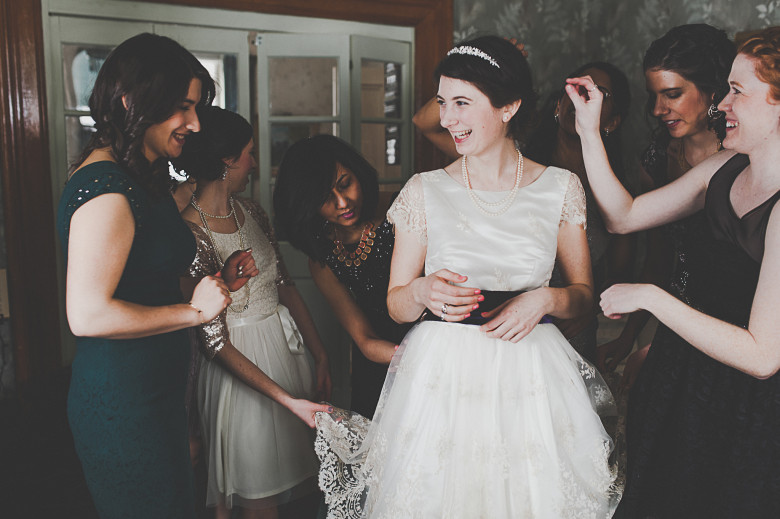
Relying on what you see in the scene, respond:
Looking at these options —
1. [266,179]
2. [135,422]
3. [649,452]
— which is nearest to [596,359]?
[649,452]

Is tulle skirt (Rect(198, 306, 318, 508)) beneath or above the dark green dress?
beneath

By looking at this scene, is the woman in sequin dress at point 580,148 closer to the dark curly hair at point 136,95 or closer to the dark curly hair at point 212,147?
the dark curly hair at point 212,147

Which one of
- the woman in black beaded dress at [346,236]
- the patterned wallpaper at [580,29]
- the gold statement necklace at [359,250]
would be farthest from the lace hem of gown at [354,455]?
the patterned wallpaper at [580,29]

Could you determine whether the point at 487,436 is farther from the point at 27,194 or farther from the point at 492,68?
the point at 27,194

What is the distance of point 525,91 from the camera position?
5.42 ft

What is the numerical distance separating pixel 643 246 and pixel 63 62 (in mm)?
3214

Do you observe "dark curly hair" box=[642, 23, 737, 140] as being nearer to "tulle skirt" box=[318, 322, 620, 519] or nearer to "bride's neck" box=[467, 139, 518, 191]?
"bride's neck" box=[467, 139, 518, 191]

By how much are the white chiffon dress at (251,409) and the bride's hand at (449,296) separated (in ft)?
2.59

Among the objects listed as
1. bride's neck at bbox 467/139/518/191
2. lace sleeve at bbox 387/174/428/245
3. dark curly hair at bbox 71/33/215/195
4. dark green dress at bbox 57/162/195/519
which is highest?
dark curly hair at bbox 71/33/215/195

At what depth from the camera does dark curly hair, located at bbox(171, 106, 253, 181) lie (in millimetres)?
2021

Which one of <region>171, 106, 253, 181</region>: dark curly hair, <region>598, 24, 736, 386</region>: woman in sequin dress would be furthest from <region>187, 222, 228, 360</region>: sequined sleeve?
<region>598, 24, 736, 386</region>: woman in sequin dress

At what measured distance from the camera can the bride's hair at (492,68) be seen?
1585 millimetres

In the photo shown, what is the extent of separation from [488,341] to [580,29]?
304 centimetres

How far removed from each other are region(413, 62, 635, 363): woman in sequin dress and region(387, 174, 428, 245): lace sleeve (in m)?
0.72
